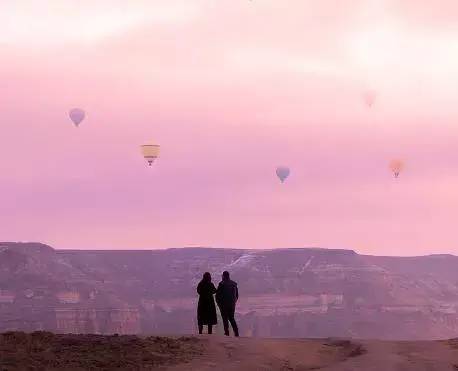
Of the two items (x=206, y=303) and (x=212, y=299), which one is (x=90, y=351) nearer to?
(x=206, y=303)

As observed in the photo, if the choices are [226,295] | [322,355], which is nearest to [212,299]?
[226,295]

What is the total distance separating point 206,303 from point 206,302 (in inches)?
1.3

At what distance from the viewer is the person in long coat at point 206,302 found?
124 feet

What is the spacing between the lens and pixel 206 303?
38188mm

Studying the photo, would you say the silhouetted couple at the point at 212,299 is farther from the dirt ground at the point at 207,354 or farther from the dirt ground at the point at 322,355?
the dirt ground at the point at 207,354

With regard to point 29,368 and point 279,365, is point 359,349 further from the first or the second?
point 29,368

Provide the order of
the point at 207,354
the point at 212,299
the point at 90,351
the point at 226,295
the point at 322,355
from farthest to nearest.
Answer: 1. the point at 212,299
2. the point at 226,295
3. the point at 322,355
4. the point at 90,351
5. the point at 207,354

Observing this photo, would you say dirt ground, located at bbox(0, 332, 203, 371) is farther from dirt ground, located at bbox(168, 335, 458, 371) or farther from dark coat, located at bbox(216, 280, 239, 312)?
dark coat, located at bbox(216, 280, 239, 312)

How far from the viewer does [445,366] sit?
31.7 meters

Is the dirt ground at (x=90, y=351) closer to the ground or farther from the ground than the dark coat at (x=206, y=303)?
closer to the ground

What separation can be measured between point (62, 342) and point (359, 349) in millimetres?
9158

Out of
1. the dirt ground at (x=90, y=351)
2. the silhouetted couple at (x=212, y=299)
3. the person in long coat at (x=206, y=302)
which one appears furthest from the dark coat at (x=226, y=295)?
the dirt ground at (x=90, y=351)

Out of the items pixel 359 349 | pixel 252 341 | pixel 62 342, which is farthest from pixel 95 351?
pixel 359 349

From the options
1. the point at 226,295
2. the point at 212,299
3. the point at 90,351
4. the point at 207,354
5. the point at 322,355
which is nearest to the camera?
the point at 207,354
